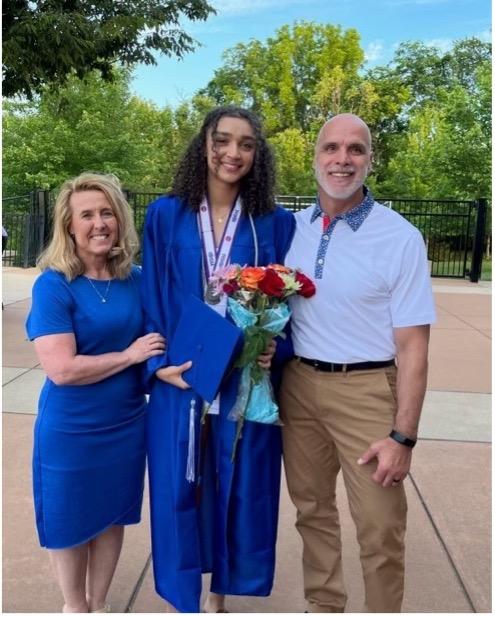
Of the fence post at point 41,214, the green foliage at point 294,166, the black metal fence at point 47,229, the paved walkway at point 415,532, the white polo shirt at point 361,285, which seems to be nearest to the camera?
the white polo shirt at point 361,285

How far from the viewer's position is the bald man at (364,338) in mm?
2283

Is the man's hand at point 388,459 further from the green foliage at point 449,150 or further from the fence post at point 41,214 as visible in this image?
the green foliage at point 449,150

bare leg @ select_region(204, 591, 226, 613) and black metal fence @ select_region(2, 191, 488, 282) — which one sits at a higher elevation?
black metal fence @ select_region(2, 191, 488, 282)

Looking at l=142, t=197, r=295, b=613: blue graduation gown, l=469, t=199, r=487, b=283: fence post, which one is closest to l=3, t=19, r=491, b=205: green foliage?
l=469, t=199, r=487, b=283: fence post

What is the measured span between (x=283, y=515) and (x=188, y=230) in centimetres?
200

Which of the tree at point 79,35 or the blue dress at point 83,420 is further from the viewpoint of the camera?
the tree at point 79,35

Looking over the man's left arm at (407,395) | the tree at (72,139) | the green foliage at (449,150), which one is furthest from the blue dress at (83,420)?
the green foliage at (449,150)

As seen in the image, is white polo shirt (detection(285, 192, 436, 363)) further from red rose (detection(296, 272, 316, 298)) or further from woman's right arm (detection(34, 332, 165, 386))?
woman's right arm (detection(34, 332, 165, 386))

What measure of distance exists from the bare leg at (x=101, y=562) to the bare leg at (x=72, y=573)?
0.20ft

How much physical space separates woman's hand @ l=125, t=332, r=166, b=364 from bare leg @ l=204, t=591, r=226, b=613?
110cm

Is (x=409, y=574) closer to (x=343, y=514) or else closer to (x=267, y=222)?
(x=343, y=514)

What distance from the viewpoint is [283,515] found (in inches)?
146

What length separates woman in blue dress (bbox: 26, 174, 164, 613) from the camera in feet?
7.46

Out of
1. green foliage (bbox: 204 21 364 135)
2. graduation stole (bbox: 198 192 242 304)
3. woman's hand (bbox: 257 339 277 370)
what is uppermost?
green foliage (bbox: 204 21 364 135)
